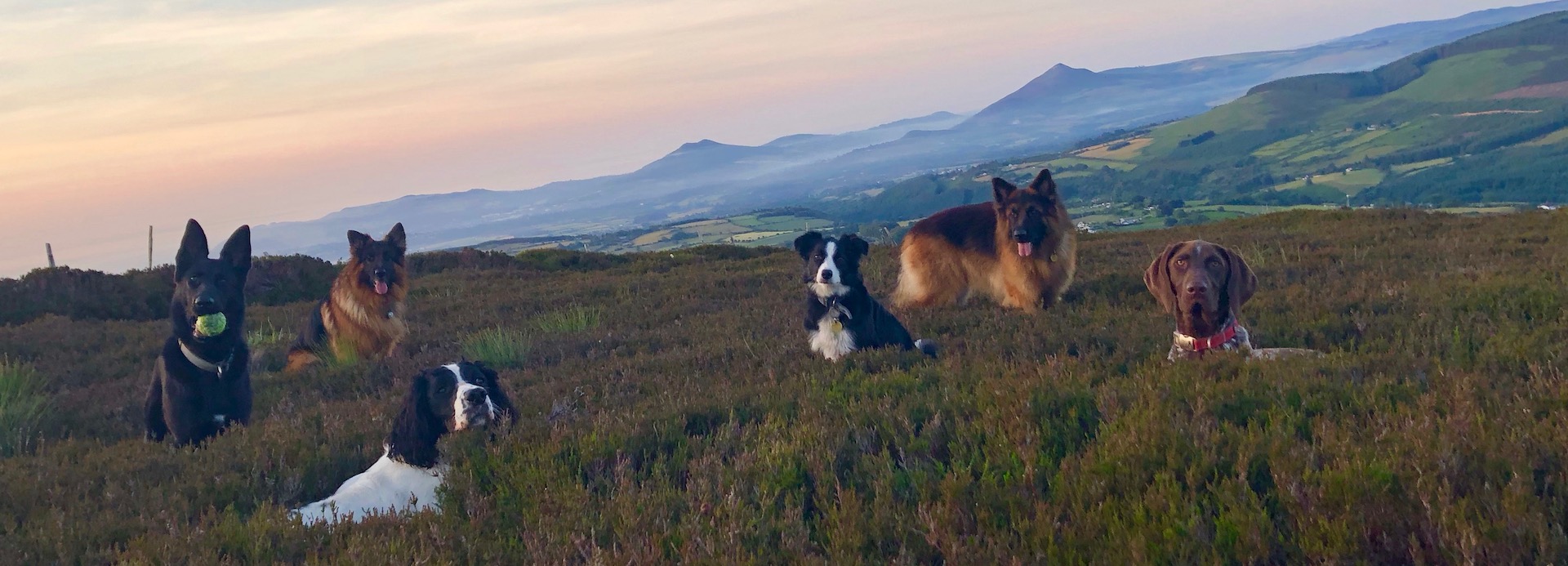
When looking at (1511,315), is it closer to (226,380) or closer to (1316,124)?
(226,380)

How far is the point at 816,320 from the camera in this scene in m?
8.20

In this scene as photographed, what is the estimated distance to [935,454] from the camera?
463cm

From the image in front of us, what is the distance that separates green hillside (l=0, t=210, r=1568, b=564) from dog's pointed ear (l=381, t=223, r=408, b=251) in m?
1.77

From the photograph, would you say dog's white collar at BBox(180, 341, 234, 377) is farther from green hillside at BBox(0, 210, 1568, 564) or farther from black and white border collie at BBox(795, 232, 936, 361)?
black and white border collie at BBox(795, 232, 936, 361)

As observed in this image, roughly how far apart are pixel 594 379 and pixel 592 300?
7.45 metres

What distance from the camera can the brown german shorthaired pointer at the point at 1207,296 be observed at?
20.9ft

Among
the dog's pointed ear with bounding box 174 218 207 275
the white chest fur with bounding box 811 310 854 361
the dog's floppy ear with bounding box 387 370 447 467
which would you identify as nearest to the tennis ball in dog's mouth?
the dog's pointed ear with bounding box 174 218 207 275

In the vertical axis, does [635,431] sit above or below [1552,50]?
below

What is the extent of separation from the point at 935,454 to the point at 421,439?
3.16 metres

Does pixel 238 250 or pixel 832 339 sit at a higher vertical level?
pixel 238 250

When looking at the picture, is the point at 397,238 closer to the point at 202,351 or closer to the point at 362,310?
the point at 362,310

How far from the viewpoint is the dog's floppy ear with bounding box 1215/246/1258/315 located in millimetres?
6574

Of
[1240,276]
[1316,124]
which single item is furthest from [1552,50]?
[1240,276]

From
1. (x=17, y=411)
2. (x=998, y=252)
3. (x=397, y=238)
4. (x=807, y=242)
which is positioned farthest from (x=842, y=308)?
(x=17, y=411)
